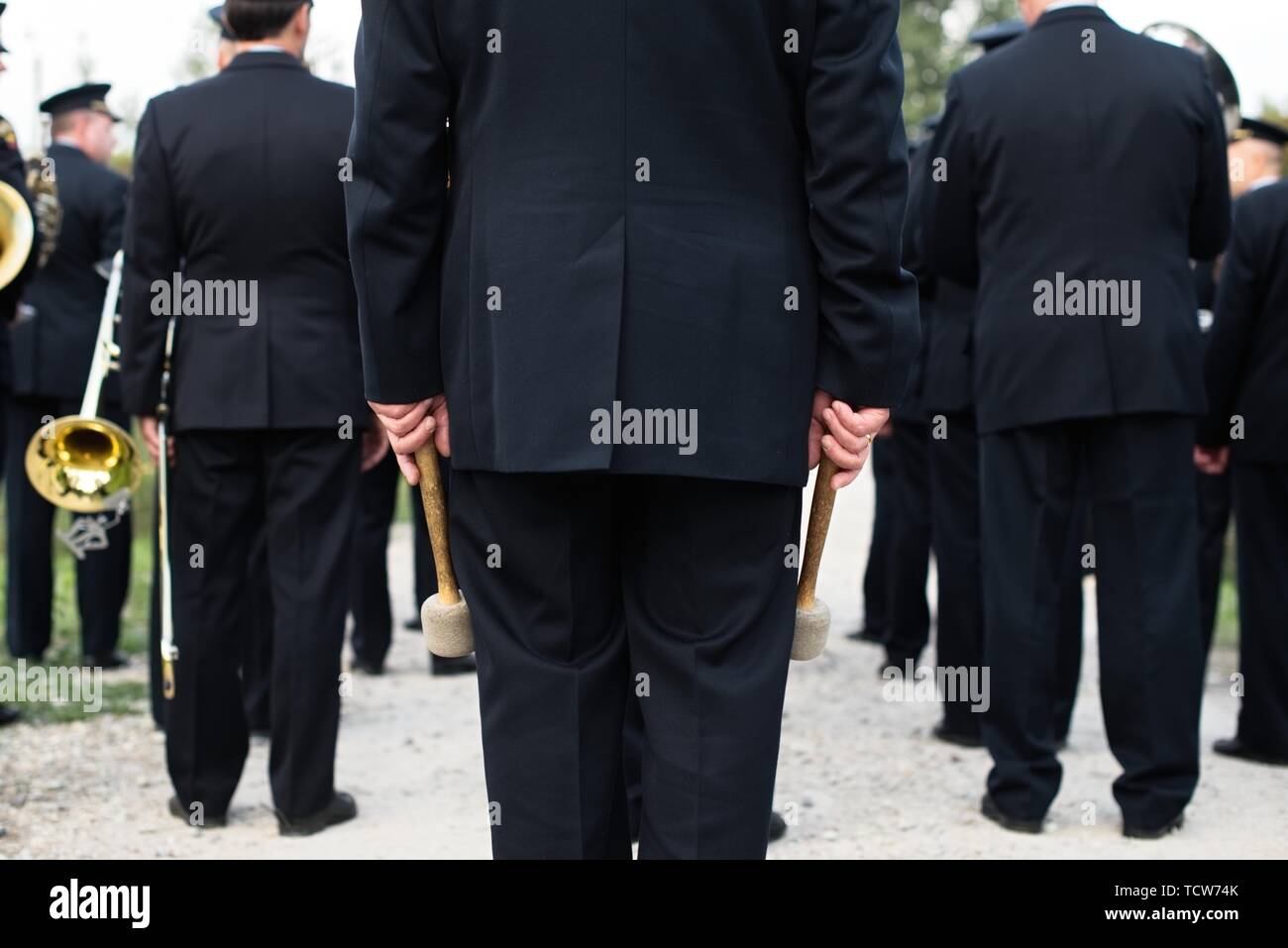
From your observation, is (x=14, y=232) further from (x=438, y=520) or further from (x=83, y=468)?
(x=438, y=520)

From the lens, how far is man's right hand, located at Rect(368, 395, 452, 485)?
104 inches

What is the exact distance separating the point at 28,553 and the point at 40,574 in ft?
0.36

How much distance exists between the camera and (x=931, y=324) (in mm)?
5801

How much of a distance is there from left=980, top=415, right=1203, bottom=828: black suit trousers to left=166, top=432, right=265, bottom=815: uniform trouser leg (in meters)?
2.19

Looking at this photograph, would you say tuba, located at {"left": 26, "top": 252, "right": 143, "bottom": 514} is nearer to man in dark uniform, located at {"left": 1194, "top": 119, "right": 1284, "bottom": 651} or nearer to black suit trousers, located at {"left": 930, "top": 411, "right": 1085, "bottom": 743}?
black suit trousers, located at {"left": 930, "top": 411, "right": 1085, "bottom": 743}

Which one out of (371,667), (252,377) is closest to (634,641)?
(252,377)

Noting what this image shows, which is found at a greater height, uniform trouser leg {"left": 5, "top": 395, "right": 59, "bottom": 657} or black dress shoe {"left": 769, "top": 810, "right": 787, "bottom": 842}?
uniform trouser leg {"left": 5, "top": 395, "right": 59, "bottom": 657}

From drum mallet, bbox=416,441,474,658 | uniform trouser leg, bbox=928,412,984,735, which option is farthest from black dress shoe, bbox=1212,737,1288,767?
drum mallet, bbox=416,441,474,658

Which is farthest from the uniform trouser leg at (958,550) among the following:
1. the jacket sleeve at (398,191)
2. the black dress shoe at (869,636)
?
the jacket sleeve at (398,191)

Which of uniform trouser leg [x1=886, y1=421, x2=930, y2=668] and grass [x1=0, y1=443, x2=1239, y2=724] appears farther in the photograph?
uniform trouser leg [x1=886, y1=421, x2=930, y2=668]

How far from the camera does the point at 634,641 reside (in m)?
2.62

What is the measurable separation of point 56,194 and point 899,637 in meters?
4.12
